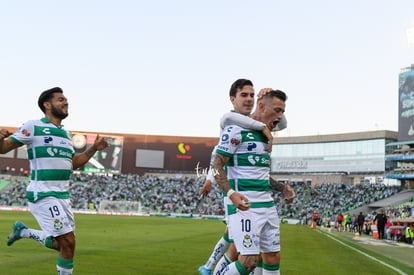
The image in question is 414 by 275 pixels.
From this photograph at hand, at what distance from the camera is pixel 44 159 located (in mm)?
6801

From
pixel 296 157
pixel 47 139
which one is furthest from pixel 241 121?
pixel 296 157

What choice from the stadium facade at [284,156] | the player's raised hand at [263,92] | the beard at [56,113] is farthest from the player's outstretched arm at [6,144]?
the stadium facade at [284,156]

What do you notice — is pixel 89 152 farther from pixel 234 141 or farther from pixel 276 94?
pixel 276 94

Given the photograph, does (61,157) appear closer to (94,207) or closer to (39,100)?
(39,100)

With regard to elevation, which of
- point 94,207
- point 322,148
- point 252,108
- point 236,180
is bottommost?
point 94,207

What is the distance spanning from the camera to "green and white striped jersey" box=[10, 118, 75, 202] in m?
6.73

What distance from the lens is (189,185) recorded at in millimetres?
80500

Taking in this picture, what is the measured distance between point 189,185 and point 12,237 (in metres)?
72.9

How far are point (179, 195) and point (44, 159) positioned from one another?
69220mm

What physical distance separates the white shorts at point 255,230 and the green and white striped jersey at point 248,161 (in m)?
0.13

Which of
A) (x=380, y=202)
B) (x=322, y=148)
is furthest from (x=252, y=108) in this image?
(x=322, y=148)

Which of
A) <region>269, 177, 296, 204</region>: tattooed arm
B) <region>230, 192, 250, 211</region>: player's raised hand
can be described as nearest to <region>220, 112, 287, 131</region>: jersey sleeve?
<region>230, 192, 250, 211</region>: player's raised hand


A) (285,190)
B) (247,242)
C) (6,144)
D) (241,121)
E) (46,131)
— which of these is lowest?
(247,242)

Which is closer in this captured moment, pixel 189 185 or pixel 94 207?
pixel 94 207
